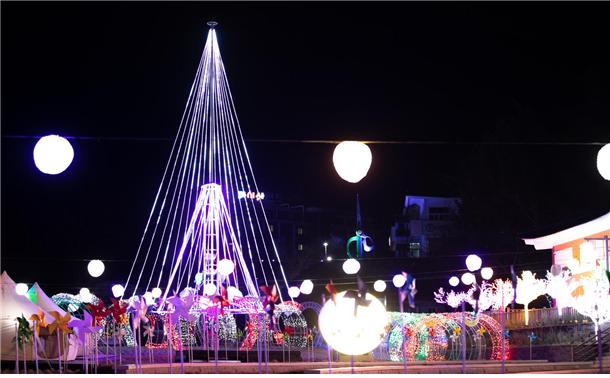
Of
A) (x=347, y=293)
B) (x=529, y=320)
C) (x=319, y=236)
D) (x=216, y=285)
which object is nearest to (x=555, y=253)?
(x=529, y=320)

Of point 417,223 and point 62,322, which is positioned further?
point 417,223

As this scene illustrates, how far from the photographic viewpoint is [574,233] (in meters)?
22.2

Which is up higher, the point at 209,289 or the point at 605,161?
the point at 605,161

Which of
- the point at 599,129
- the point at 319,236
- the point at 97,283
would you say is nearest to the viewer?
the point at 599,129

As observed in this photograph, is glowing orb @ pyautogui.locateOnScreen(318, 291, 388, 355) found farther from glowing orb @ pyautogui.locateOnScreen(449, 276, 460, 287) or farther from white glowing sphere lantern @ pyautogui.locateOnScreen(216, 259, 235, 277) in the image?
glowing orb @ pyautogui.locateOnScreen(449, 276, 460, 287)

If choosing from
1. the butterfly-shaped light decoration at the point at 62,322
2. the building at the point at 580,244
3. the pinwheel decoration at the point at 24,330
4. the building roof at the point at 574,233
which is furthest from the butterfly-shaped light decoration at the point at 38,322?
the building roof at the point at 574,233

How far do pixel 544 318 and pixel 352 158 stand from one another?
11205mm

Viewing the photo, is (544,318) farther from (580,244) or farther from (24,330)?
(24,330)

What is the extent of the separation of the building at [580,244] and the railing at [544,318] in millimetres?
1119

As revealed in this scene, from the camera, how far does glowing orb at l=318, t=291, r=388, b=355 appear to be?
9281mm

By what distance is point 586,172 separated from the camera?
30.5 metres

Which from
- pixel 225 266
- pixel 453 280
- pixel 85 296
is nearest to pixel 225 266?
pixel 225 266

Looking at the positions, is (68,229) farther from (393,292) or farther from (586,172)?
(586,172)

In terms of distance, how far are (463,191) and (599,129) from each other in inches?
334
